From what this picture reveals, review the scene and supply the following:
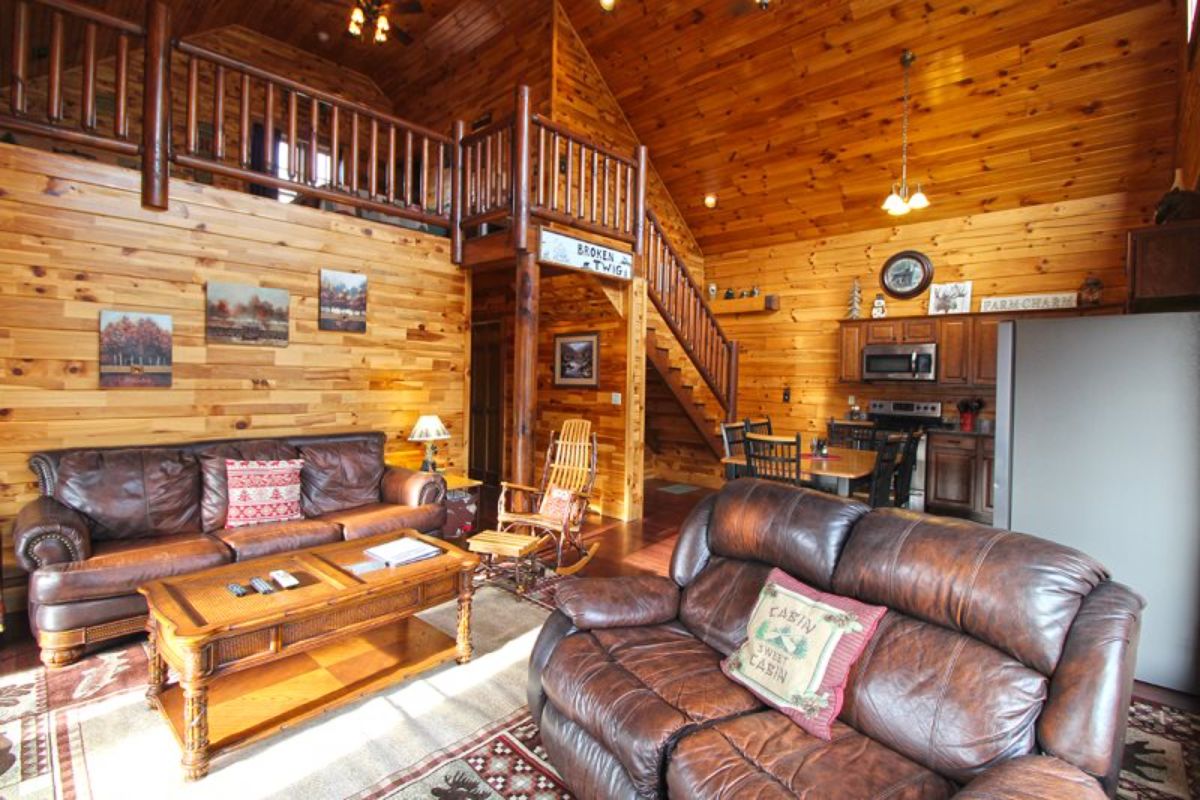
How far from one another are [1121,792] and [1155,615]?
1.23 m

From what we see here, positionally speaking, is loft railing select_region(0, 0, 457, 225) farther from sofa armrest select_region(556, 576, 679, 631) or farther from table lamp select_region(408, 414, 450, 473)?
sofa armrest select_region(556, 576, 679, 631)

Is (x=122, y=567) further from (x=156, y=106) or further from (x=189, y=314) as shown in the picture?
(x=156, y=106)

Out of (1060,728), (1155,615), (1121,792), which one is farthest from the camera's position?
(1155,615)

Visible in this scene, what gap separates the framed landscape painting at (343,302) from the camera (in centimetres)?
465

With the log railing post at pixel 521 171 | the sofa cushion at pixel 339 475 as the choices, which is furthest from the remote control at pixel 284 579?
the log railing post at pixel 521 171

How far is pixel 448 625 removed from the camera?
3342 mm

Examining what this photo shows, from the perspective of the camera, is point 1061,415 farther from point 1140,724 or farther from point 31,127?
point 31,127

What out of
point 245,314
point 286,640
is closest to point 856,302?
point 245,314

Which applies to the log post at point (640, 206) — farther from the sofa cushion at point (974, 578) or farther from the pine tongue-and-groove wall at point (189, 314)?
the sofa cushion at point (974, 578)

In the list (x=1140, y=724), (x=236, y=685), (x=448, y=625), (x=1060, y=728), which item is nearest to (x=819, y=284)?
(x=1140, y=724)

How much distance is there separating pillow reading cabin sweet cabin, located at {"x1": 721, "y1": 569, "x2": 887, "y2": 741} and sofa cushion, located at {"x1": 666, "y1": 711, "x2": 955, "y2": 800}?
8cm

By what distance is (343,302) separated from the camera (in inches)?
187

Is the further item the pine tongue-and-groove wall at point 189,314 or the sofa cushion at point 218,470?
the sofa cushion at point 218,470

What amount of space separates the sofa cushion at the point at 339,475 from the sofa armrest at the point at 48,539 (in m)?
1.27
